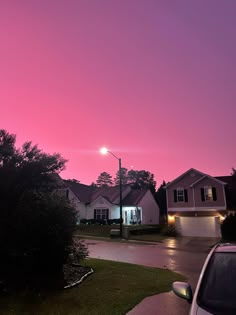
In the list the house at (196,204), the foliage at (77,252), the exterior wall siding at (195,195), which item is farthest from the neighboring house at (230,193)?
the foliage at (77,252)

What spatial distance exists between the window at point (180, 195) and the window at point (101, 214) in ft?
41.4

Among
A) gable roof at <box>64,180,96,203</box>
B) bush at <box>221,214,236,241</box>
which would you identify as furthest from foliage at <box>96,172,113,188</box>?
bush at <box>221,214,236,241</box>

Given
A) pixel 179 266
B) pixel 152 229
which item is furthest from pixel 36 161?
pixel 152 229

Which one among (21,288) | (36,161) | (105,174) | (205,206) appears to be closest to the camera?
(21,288)

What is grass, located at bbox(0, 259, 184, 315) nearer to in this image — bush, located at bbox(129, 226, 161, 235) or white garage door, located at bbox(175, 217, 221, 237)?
bush, located at bbox(129, 226, 161, 235)

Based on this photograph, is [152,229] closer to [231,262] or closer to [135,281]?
[135,281]

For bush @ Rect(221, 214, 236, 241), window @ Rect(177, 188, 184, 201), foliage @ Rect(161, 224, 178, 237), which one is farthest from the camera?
window @ Rect(177, 188, 184, 201)

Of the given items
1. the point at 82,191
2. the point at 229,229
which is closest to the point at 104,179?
the point at 82,191

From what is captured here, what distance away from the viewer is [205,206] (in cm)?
3528

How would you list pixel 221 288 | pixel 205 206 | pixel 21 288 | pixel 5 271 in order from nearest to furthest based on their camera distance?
pixel 221 288 → pixel 21 288 → pixel 5 271 → pixel 205 206

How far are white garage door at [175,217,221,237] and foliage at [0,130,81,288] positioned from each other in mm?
27744

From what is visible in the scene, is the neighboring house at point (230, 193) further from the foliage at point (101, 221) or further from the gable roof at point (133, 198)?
the foliage at point (101, 221)

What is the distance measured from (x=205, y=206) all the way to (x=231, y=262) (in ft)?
108

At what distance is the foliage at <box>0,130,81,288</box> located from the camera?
8.99m
